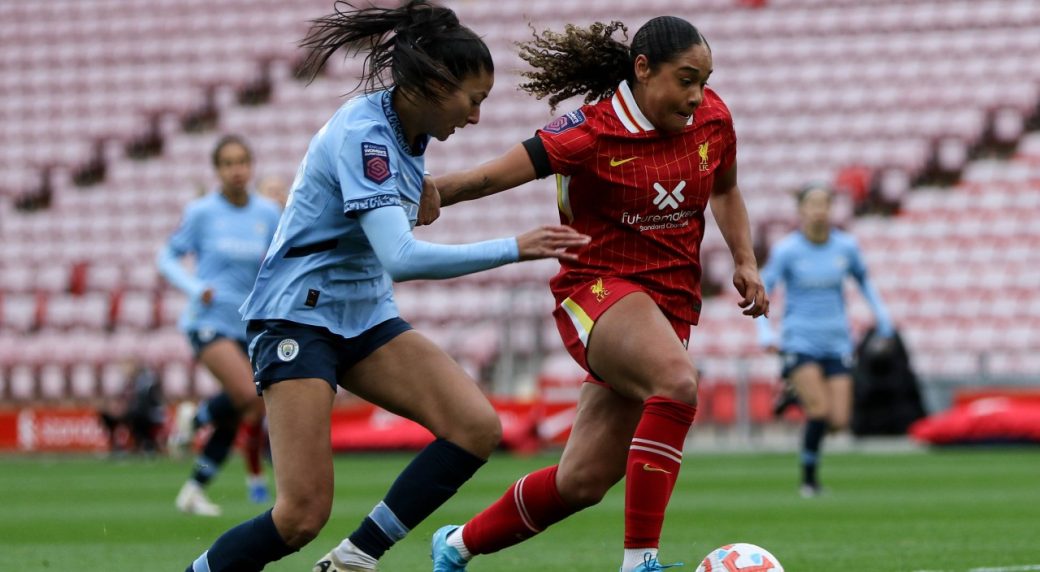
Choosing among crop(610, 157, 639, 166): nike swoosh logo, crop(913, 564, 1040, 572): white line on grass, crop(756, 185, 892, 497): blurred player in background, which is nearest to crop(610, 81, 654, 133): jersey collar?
crop(610, 157, 639, 166): nike swoosh logo

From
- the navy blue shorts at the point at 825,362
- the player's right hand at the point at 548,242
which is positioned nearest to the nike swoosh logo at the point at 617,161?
the player's right hand at the point at 548,242

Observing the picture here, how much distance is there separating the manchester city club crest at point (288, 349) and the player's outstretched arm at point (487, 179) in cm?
76

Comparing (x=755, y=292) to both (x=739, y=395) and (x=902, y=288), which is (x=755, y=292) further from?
(x=902, y=288)

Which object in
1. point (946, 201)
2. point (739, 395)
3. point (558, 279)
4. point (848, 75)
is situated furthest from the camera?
point (848, 75)

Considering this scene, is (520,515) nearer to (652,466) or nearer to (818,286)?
(652,466)

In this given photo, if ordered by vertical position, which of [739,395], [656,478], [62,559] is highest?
[656,478]

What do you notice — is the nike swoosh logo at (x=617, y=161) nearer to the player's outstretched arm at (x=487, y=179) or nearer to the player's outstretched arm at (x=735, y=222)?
the player's outstretched arm at (x=487, y=179)

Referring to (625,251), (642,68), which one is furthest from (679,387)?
(642,68)

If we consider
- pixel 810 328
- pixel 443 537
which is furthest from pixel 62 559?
pixel 810 328

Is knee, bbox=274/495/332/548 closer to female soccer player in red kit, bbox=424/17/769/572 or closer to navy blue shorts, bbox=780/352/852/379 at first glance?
female soccer player in red kit, bbox=424/17/769/572

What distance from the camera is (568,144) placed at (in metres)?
5.69

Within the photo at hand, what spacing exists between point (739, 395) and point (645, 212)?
606 inches

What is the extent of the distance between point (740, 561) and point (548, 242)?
1357 millimetres

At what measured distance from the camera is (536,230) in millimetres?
4816
